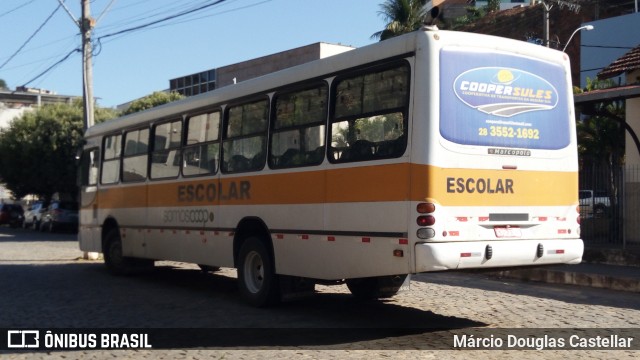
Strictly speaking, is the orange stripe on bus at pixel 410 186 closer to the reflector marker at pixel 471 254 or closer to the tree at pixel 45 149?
the reflector marker at pixel 471 254

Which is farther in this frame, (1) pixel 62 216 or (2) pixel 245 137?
(1) pixel 62 216

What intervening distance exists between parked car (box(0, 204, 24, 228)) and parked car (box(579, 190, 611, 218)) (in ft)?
125

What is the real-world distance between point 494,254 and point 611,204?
33.2ft

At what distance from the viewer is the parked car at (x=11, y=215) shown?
45.5 m

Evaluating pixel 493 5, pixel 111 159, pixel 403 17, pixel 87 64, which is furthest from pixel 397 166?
pixel 493 5

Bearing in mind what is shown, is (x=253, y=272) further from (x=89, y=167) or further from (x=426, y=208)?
(x=89, y=167)

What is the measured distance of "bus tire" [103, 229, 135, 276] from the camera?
1442 cm

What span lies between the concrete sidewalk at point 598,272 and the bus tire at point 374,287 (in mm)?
2712

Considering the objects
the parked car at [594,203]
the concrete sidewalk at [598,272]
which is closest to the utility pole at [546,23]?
the parked car at [594,203]

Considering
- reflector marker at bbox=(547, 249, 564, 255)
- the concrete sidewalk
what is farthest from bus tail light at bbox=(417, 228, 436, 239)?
the concrete sidewalk

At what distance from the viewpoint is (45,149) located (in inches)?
1451

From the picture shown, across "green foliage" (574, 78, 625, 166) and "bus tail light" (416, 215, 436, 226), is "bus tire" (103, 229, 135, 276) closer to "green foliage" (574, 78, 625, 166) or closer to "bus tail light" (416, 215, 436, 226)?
"bus tail light" (416, 215, 436, 226)

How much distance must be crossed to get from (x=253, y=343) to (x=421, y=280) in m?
6.54

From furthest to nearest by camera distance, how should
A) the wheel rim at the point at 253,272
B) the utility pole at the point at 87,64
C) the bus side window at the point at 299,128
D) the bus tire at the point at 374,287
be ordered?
the utility pole at the point at 87,64 → the wheel rim at the point at 253,272 → the bus tire at the point at 374,287 → the bus side window at the point at 299,128
